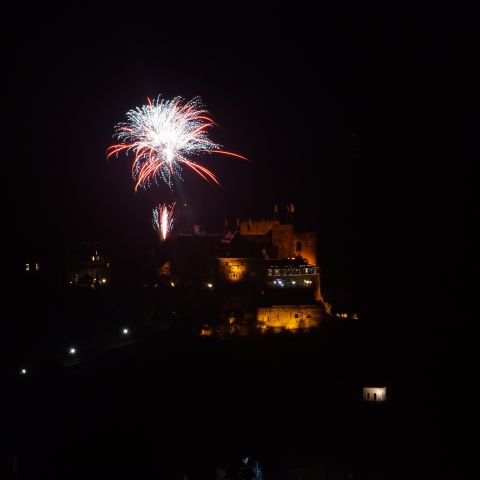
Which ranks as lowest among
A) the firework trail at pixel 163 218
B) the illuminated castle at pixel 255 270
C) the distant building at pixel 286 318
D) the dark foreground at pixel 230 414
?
the dark foreground at pixel 230 414

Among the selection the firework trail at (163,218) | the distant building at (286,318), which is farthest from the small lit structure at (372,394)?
the firework trail at (163,218)

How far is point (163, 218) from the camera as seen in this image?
59719 mm

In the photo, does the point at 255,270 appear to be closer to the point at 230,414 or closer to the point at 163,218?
the point at 230,414

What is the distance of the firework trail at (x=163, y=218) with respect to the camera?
5916cm

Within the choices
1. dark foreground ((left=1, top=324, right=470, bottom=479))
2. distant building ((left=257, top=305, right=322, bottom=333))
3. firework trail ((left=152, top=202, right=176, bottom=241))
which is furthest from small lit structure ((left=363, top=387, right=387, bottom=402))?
firework trail ((left=152, top=202, right=176, bottom=241))

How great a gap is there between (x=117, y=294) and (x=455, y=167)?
46.1 metres

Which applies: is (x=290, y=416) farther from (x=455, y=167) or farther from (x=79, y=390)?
(x=455, y=167)

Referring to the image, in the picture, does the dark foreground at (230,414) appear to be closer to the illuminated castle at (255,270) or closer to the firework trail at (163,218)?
the illuminated castle at (255,270)

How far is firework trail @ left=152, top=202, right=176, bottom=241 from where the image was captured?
59.2 metres

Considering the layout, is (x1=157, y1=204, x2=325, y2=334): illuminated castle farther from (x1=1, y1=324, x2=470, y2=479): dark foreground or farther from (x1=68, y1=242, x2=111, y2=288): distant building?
(x1=68, y1=242, x2=111, y2=288): distant building

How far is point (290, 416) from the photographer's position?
39562 mm

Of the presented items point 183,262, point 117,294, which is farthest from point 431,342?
point 117,294

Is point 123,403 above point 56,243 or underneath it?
underneath

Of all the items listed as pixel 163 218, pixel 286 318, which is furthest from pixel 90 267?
pixel 286 318
